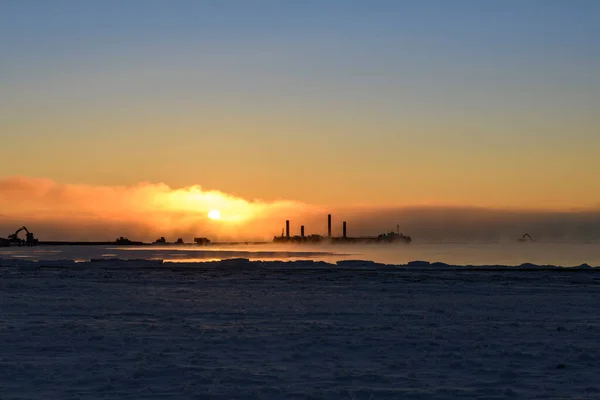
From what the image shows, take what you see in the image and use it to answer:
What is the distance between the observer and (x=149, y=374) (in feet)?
37.4

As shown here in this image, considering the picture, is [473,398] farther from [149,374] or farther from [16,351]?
[16,351]

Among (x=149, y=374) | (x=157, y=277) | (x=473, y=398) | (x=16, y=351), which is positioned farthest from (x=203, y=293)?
(x=473, y=398)

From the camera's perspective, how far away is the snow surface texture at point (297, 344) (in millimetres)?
10523

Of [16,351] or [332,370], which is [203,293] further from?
[332,370]

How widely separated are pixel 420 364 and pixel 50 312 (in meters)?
11.8

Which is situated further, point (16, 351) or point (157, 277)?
point (157, 277)

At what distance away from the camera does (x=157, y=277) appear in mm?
36438

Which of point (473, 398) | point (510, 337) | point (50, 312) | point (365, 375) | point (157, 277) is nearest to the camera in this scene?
point (473, 398)

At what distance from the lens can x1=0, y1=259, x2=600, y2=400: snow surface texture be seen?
1052 centimetres

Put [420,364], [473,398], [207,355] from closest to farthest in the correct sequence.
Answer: [473,398]
[420,364]
[207,355]

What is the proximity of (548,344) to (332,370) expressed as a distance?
5234 mm

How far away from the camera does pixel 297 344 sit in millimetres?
14258

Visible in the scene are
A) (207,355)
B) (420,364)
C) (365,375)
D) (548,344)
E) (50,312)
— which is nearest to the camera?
(365,375)

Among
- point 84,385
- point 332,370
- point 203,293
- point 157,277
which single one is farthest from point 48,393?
point 157,277
